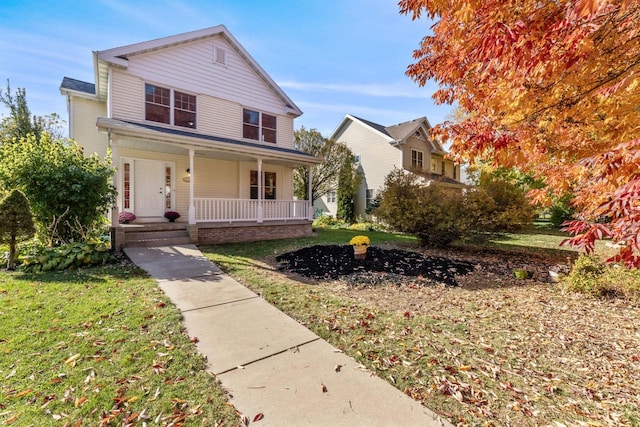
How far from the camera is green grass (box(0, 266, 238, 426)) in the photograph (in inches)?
80.7

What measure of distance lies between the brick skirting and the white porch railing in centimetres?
43

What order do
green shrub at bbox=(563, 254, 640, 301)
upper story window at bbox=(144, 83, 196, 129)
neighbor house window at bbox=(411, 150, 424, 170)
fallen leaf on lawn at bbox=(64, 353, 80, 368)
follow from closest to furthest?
fallen leaf on lawn at bbox=(64, 353, 80, 368)
green shrub at bbox=(563, 254, 640, 301)
upper story window at bbox=(144, 83, 196, 129)
neighbor house window at bbox=(411, 150, 424, 170)

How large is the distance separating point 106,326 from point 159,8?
8587mm

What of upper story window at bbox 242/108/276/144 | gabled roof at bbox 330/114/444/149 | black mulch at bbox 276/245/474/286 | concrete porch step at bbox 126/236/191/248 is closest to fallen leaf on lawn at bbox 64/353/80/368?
black mulch at bbox 276/245/474/286

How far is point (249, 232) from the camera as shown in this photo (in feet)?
34.0

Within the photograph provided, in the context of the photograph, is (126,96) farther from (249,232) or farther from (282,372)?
(282,372)

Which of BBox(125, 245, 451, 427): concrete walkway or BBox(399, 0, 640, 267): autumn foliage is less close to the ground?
BBox(399, 0, 640, 267): autumn foliage

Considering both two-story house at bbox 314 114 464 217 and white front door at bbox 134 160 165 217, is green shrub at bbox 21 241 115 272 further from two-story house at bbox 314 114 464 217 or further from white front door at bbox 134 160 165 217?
two-story house at bbox 314 114 464 217

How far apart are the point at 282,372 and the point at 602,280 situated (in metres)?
6.11

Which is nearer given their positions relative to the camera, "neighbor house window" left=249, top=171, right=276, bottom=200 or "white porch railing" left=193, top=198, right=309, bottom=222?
"white porch railing" left=193, top=198, right=309, bottom=222

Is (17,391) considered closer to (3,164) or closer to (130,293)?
(130,293)

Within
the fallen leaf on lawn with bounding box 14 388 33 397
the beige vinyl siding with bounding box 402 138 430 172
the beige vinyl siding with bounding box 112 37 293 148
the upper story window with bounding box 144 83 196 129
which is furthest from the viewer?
the beige vinyl siding with bounding box 402 138 430 172

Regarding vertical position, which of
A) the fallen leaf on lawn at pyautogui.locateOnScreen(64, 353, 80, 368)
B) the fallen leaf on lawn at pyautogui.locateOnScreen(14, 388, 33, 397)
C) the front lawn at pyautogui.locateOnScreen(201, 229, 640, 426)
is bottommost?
the front lawn at pyautogui.locateOnScreen(201, 229, 640, 426)

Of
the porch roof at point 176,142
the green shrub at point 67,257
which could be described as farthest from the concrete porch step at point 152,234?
the porch roof at point 176,142
